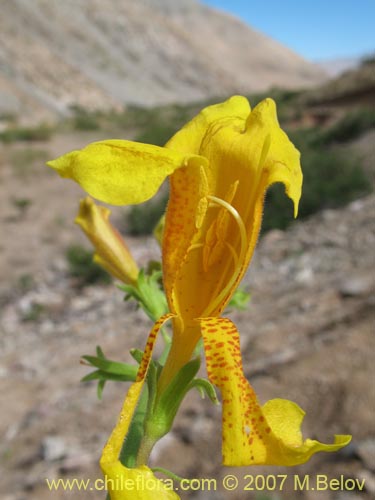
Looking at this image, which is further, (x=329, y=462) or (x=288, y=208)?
(x=288, y=208)

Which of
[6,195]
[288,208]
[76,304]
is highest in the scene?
[6,195]

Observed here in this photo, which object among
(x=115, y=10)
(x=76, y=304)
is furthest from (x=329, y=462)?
(x=115, y=10)

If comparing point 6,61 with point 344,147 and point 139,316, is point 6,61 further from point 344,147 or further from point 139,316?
point 139,316

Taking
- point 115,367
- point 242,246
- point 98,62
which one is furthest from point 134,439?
point 98,62

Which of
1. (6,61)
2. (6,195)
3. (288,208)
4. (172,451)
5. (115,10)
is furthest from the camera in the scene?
(115,10)

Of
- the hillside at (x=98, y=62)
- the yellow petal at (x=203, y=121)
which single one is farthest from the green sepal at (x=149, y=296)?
the hillside at (x=98, y=62)

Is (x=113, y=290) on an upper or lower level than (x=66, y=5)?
lower

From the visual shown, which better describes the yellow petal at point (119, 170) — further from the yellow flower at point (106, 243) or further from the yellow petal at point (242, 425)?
the yellow flower at point (106, 243)

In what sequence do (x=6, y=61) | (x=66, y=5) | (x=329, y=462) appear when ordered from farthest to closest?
(x=66, y=5) < (x=6, y=61) < (x=329, y=462)
